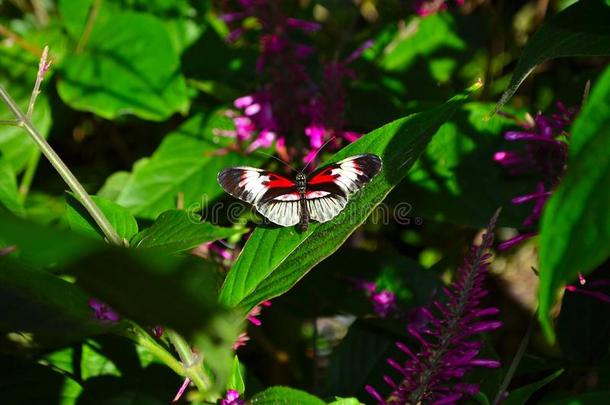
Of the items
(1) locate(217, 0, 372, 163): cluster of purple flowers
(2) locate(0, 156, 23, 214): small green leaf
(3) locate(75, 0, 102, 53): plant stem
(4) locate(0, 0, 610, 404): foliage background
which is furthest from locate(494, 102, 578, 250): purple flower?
(3) locate(75, 0, 102, 53): plant stem

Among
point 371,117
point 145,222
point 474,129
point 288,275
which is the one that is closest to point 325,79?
point 371,117

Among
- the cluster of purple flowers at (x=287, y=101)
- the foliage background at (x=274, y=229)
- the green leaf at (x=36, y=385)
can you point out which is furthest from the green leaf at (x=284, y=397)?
the cluster of purple flowers at (x=287, y=101)

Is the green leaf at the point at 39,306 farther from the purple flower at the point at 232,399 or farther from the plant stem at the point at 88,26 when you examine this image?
the plant stem at the point at 88,26

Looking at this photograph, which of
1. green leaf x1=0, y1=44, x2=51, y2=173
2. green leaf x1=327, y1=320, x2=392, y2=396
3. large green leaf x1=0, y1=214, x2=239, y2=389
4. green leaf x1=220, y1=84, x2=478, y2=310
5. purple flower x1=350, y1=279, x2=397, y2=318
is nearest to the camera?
large green leaf x1=0, y1=214, x2=239, y2=389

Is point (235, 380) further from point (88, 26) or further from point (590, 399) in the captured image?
point (88, 26)

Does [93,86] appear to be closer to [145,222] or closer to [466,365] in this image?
[145,222]

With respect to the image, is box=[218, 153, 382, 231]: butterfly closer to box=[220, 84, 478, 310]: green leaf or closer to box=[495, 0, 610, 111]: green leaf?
box=[220, 84, 478, 310]: green leaf
